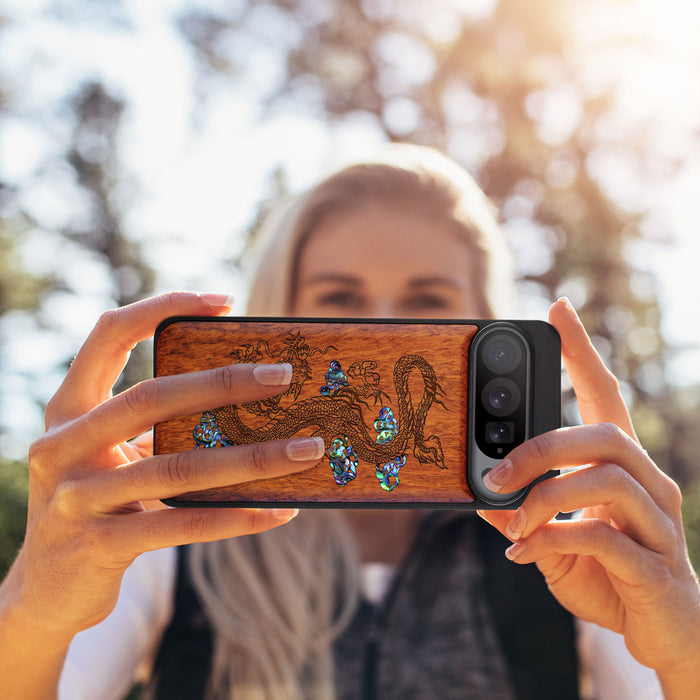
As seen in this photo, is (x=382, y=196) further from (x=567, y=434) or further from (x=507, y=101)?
(x=507, y=101)

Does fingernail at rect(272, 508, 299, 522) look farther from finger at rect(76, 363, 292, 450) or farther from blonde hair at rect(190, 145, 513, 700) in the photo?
blonde hair at rect(190, 145, 513, 700)

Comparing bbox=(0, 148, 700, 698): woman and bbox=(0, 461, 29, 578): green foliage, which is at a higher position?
bbox=(0, 461, 29, 578): green foliage

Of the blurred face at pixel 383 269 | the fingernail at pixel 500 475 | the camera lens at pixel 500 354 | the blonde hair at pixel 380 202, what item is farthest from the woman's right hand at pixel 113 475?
the blonde hair at pixel 380 202

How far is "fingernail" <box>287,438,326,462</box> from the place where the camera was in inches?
55.7

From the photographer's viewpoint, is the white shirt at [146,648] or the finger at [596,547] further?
the white shirt at [146,648]

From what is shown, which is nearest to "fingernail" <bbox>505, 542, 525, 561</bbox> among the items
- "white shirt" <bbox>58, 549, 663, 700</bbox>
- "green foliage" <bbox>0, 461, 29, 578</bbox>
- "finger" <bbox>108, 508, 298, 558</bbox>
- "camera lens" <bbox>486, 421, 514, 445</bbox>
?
"camera lens" <bbox>486, 421, 514, 445</bbox>

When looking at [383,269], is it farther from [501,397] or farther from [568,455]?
[568,455]

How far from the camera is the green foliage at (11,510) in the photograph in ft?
25.5

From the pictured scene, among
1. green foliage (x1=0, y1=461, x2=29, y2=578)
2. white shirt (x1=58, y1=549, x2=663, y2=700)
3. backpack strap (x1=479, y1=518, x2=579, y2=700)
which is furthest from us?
green foliage (x1=0, y1=461, x2=29, y2=578)

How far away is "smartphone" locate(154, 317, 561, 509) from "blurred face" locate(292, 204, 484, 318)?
3.62 ft

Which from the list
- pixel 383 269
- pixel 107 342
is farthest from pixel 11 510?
pixel 107 342

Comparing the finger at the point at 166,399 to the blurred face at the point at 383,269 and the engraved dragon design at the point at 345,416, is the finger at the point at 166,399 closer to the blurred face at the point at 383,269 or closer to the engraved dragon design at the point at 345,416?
the engraved dragon design at the point at 345,416

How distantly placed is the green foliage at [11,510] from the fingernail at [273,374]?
7.56 metres

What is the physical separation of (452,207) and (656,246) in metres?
8.18
